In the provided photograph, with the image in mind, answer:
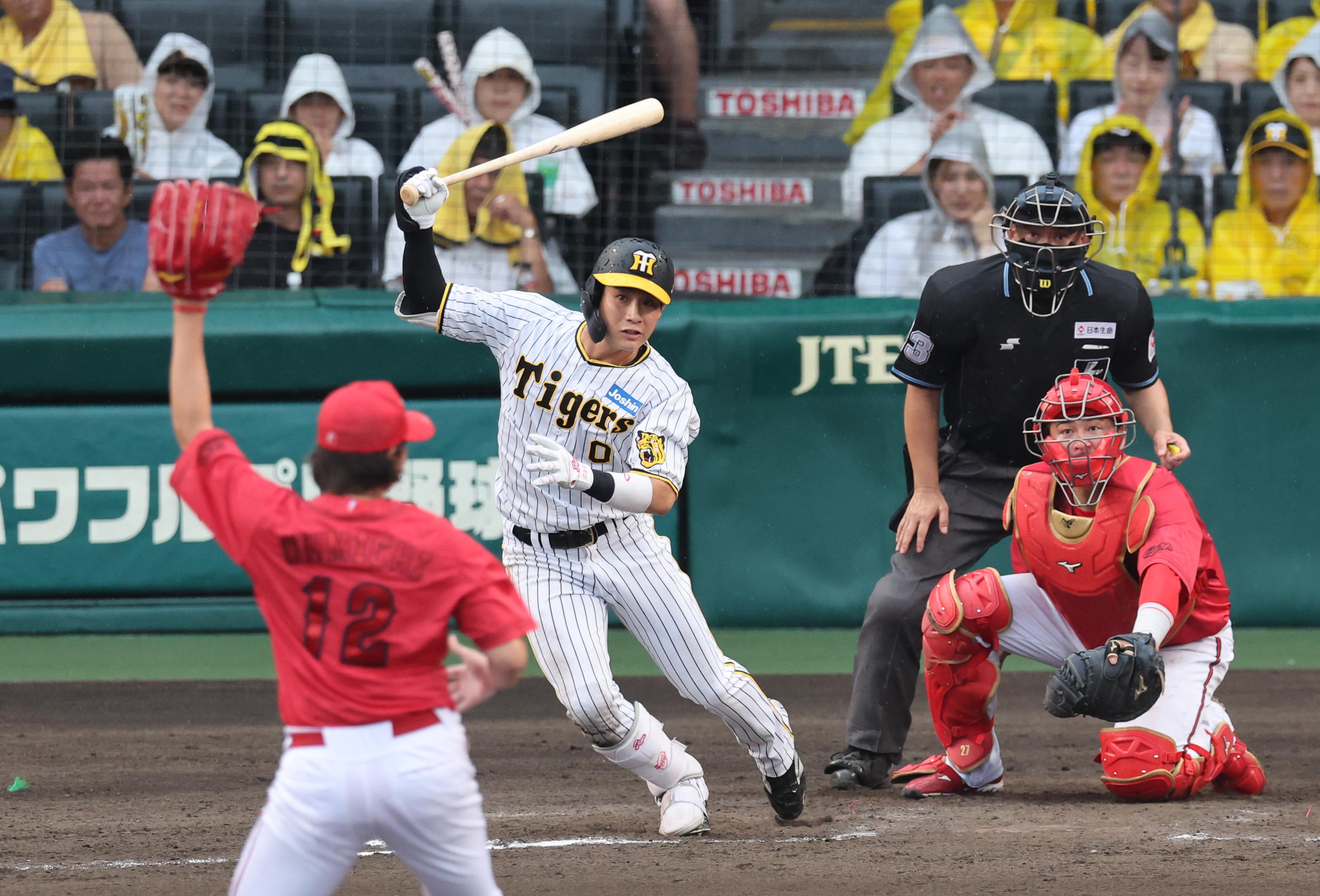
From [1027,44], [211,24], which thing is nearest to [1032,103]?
[1027,44]

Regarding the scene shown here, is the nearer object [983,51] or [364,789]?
[364,789]

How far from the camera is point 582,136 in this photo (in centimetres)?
484

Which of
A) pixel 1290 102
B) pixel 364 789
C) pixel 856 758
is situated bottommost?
pixel 856 758

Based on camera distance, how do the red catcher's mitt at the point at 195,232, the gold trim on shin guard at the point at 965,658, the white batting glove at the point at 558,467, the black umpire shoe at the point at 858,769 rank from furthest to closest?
the black umpire shoe at the point at 858,769 → the gold trim on shin guard at the point at 965,658 → the white batting glove at the point at 558,467 → the red catcher's mitt at the point at 195,232

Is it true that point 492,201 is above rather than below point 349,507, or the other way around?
above

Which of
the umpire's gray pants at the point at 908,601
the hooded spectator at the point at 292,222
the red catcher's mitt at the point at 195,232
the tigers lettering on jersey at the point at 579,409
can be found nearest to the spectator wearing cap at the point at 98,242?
the hooded spectator at the point at 292,222

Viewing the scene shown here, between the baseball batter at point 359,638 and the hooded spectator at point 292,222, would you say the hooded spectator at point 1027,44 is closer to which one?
the hooded spectator at point 292,222

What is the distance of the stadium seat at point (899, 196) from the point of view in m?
8.93

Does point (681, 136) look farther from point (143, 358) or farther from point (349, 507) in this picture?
point (349, 507)

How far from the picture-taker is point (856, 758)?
5199 millimetres

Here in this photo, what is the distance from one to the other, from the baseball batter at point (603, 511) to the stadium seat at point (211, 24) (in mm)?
5180

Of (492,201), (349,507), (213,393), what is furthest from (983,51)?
(349,507)

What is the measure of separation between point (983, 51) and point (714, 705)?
636 cm

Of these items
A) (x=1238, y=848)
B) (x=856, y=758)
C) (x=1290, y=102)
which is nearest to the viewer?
(x=1238, y=848)
